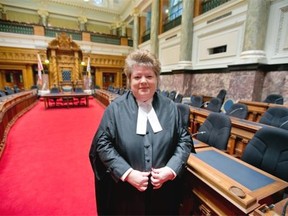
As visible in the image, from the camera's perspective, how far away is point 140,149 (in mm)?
956

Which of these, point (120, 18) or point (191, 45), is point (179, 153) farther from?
point (120, 18)

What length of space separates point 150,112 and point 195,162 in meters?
0.46

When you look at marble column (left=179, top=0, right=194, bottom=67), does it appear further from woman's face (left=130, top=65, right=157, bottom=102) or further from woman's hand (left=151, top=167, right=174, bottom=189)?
woman's hand (left=151, top=167, right=174, bottom=189)

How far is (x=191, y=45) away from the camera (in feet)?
22.8

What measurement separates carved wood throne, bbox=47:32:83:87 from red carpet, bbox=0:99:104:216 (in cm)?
889

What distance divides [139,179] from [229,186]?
0.46 meters

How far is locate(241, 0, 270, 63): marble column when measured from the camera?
13.9 feet

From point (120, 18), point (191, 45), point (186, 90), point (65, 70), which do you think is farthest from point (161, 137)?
point (120, 18)

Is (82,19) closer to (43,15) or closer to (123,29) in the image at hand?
(43,15)

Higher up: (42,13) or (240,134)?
(42,13)

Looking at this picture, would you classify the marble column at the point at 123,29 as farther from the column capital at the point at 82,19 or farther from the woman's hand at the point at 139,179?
the woman's hand at the point at 139,179

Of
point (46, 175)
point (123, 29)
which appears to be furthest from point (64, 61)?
point (46, 175)

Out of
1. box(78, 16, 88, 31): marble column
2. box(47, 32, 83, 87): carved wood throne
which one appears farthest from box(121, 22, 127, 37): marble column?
box(47, 32, 83, 87): carved wood throne

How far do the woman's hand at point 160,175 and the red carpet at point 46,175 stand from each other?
1121 millimetres
